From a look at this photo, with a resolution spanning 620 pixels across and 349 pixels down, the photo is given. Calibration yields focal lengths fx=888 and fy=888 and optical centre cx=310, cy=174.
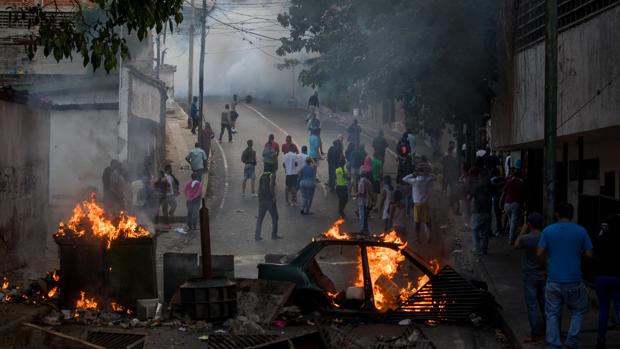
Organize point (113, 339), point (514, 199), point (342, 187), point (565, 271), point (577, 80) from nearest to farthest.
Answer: point (113, 339)
point (565, 271)
point (577, 80)
point (514, 199)
point (342, 187)

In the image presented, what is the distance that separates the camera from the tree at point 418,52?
22359 millimetres

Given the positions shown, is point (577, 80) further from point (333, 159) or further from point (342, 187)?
point (333, 159)

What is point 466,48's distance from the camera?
22.4 metres

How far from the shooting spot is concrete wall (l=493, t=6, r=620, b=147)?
1213 cm

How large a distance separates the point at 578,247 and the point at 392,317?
9.62ft

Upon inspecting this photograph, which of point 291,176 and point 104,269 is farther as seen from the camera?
point 291,176

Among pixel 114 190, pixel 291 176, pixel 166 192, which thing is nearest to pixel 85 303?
pixel 114 190

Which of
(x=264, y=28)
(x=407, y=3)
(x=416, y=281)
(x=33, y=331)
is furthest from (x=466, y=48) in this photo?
(x=264, y=28)

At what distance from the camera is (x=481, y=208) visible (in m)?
17.0

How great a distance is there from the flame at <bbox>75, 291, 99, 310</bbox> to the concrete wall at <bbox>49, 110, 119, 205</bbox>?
13.9 meters

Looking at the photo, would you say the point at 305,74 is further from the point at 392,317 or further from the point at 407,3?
the point at 392,317

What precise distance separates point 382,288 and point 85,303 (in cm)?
410

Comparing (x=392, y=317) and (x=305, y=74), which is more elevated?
(x=305, y=74)

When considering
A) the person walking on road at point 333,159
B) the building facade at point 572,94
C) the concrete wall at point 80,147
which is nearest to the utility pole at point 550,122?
the building facade at point 572,94
